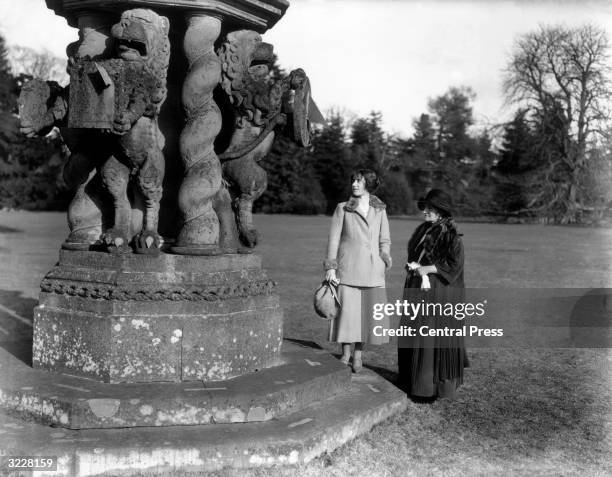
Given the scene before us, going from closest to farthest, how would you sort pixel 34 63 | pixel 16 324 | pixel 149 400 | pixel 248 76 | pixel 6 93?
pixel 149 400, pixel 248 76, pixel 16 324, pixel 6 93, pixel 34 63

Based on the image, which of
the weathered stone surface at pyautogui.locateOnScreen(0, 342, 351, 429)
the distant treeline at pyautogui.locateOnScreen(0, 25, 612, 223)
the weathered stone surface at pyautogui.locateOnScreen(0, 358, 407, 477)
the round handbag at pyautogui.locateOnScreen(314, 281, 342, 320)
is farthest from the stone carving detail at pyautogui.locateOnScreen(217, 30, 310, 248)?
the distant treeline at pyautogui.locateOnScreen(0, 25, 612, 223)

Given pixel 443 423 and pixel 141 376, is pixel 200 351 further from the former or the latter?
pixel 443 423

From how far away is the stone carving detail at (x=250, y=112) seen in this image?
5.01m

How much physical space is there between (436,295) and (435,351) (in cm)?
44

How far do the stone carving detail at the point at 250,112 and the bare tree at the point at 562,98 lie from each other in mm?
27145

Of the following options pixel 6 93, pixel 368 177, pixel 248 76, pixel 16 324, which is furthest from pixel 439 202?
pixel 6 93

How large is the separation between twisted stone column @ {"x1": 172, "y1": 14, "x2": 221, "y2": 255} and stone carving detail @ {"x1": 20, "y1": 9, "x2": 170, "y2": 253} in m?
0.18

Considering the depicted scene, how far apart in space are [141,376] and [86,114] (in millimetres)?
1728

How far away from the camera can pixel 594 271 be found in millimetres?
16266

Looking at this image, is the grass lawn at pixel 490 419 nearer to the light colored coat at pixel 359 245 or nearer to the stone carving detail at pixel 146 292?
the light colored coat at pixel 359 245

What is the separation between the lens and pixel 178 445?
3.80 m

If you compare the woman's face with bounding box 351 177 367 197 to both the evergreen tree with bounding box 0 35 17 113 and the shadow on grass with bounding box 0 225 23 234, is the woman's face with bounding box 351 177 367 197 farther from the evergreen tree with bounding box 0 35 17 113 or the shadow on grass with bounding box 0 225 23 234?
the shadow on grass with bounding box 0 225 23 234

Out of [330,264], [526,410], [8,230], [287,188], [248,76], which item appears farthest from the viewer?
[287,188]

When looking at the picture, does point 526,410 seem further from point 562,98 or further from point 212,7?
point 562,98
